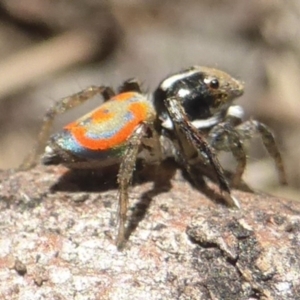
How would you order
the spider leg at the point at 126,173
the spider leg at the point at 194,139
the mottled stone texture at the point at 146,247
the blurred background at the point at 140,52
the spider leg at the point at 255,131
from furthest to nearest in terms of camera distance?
1. the blurred background at the point at 140,52
2. the spider leg at the point at 255,131
3. the spider leg at the point at 194,139
4. the spider leg at the point at 126,173
5. the mottled stone texture at the point at 146,247

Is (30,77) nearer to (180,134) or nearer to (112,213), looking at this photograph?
(180,134)

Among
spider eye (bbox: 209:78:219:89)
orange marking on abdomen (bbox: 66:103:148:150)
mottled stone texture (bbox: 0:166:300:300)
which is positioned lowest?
mottled stone texture (bbox: 0:166:300:300)

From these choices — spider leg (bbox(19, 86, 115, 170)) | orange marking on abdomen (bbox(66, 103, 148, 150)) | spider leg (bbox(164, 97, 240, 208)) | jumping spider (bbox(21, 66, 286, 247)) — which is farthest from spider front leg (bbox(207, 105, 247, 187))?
spider leg (bbox(19, 86, 115, 170))

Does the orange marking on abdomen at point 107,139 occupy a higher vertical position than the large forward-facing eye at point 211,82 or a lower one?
lower

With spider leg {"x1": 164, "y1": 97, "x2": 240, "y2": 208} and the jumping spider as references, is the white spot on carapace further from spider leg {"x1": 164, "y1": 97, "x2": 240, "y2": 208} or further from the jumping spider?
spider leg {"x1": 164, "y1": 97, "x2": 240, "y2": 208}

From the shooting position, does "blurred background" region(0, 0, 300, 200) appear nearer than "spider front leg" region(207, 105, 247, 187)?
No

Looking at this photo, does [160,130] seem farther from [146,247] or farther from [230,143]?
[146,247]

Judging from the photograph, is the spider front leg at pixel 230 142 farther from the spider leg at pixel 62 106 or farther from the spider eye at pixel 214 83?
the spider leg at pixel 62 106

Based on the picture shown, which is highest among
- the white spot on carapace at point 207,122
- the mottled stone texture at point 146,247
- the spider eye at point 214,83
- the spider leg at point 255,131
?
the spider eye at point 214,83

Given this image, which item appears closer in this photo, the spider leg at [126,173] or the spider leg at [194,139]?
the spider leg at [126,173]

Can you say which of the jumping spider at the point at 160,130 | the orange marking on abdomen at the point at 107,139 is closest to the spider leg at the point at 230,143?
the jumping spider at the point at 160,130
